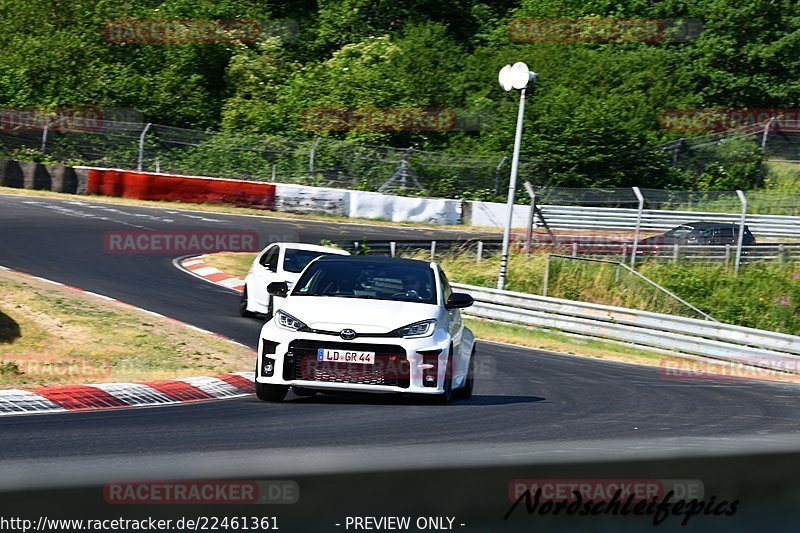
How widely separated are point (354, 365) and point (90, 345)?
465 cm

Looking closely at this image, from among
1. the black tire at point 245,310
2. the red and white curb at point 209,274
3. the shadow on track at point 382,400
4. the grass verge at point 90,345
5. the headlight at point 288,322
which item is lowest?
the red and white curb at point 209,274

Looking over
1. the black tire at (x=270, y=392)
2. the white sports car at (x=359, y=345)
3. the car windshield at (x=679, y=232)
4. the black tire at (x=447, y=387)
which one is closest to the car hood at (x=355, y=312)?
the white sports car at (x=359, y=345)

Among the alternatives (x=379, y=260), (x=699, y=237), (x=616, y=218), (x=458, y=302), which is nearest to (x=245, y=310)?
(x=379, y=260)

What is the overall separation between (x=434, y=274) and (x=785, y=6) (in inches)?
1676

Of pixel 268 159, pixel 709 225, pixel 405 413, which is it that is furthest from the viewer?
pixel 268 159

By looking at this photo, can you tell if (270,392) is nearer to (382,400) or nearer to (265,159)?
(382,400)

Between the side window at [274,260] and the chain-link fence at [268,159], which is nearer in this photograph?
the side window at [274,260]

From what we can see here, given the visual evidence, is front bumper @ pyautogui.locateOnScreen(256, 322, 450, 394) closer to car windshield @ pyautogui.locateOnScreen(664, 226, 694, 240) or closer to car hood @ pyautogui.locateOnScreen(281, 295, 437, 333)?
car hood @ pyautogui.locateOnScreen(281, 295, 437, 333)

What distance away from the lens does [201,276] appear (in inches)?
884

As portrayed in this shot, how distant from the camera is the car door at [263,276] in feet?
56.6

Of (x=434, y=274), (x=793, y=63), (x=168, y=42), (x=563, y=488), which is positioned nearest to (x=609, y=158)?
(x=793, y=63)

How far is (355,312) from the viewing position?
912 cm

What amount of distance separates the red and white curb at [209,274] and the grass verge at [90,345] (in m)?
6.73

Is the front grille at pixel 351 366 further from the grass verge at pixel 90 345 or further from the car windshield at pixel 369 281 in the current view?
the grass verge at pixel 90 345
